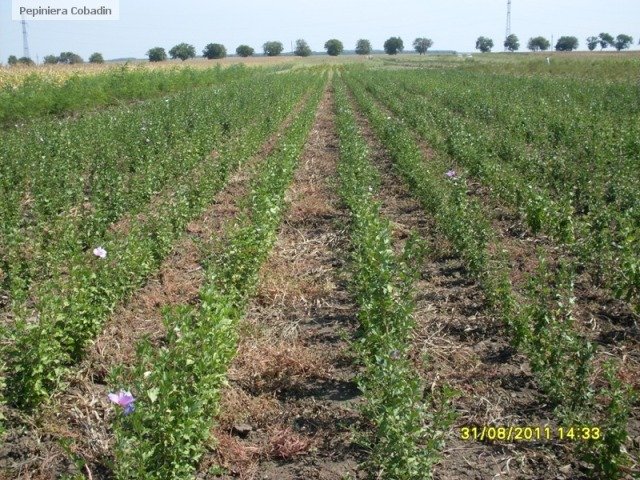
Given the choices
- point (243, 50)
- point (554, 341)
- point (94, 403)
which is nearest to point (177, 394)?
point (94, 403)

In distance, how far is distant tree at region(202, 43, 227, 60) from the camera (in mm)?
98312

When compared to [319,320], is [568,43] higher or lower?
higher

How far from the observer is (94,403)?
4.22 m

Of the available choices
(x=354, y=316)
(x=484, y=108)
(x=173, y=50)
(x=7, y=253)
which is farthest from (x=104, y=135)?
(x=173, y=50)

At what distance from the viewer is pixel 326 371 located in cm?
478

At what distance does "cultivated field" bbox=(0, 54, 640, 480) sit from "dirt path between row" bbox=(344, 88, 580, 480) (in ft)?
0.06

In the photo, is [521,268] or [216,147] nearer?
[521,268]

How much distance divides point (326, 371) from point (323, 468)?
3.69ft

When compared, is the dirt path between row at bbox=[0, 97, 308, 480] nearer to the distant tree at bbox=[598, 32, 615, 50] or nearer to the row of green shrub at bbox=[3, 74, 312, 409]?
the row of green shrub at bbox=[3, 74, 312, 409]

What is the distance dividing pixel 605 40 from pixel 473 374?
128 metres

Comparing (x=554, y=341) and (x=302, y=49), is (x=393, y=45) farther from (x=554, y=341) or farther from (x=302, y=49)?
(x=554, y=341)

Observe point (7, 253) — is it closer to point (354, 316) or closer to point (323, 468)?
point (354, 316)
